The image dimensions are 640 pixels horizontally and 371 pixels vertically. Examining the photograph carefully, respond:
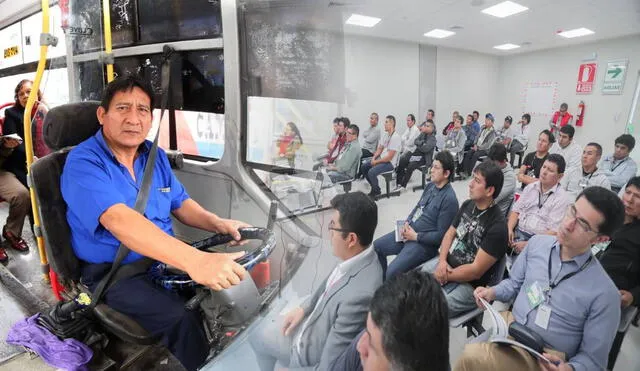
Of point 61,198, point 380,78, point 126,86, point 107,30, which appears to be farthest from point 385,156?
point 107,30

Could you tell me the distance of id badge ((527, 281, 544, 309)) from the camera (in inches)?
27.0

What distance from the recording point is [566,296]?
677mm

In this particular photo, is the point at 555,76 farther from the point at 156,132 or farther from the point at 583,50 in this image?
the point at 156,132

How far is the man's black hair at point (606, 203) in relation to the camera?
1.76 feet

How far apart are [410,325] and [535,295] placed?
0.35m

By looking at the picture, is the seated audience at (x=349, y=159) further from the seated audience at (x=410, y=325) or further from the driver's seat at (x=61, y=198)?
the driver's seat at (x=61, y=198)

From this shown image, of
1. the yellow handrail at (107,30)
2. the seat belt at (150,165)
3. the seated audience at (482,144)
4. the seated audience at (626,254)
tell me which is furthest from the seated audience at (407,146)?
the yellow handrail at (107,30)

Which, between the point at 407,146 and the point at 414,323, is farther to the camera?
the point at 407,146

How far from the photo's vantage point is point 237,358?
0.98m

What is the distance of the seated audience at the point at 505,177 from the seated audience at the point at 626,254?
16 cm

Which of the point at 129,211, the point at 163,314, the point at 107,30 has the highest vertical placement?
the point at 107,30

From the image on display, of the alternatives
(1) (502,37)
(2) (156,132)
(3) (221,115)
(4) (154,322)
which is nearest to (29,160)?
(2) (156,132)

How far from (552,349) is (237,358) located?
78 cm

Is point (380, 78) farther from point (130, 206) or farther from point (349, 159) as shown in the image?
point (130, 206)
